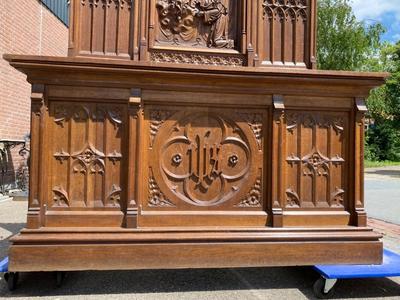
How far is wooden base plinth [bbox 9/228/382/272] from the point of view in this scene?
3.63 metres

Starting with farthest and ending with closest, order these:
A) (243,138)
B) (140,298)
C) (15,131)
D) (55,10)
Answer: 1. (55,10)
2. (15,131)
3. (243,138)
4. (140,298)

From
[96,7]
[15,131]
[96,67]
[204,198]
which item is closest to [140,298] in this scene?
[204,198]

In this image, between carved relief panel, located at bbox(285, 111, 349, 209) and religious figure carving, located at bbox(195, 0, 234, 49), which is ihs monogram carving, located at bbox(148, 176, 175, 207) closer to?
carved relief panel, located at bbox(285, 111, 349, 209)

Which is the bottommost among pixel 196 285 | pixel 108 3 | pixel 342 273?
pixel 196 285

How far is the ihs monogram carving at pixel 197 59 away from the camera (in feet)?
13.3

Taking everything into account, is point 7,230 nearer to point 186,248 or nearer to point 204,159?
point 186,248

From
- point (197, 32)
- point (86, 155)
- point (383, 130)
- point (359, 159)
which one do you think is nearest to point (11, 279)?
point (86, 155)

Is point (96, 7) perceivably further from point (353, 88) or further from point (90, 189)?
point (353, 88)

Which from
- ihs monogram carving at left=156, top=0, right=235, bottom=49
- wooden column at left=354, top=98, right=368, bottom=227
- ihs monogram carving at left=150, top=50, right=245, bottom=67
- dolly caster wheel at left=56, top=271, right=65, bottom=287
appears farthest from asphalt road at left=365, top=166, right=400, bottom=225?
dolly caster wheel at left=56, top=271, right=65, bottom=287

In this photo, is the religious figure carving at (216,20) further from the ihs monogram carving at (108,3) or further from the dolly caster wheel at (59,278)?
the dolly caster wheel at (59,278)

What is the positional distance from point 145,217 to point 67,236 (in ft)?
2.50

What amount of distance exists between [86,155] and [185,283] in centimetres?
167

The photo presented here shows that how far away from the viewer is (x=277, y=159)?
13.4ft

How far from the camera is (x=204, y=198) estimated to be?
4.07 metres
